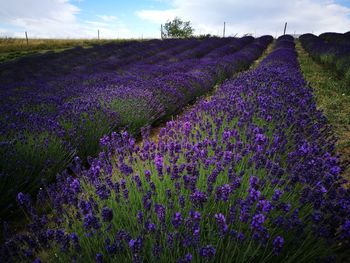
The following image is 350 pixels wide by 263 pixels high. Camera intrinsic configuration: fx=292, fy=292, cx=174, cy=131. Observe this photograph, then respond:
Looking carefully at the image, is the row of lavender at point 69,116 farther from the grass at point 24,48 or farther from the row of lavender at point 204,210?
the grass at point 24,48

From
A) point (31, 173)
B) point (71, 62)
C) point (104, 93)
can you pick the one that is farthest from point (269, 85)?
point (71, 62)

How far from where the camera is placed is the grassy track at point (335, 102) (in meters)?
4.23

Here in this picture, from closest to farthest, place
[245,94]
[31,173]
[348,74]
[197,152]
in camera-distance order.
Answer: [197,152] → [31,173] → [245,94] → [348,74]

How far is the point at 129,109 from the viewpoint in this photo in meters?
5.12

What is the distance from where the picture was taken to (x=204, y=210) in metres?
1.79

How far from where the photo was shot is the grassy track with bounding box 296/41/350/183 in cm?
423

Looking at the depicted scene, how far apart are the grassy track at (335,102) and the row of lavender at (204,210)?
2.24ft

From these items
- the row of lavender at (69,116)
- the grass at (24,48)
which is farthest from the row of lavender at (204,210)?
the grass at (24,48)

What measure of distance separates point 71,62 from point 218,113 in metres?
10.6

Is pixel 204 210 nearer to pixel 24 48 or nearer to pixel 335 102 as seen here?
pixel 335 102

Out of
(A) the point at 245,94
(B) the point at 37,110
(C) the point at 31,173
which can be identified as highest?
(A) the point at 245,94

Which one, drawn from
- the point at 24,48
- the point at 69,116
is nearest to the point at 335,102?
the point at 69,116

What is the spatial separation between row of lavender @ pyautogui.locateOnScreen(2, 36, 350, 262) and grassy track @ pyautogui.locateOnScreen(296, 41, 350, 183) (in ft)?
2.24

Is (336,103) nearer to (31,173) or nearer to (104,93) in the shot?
(104,93)
